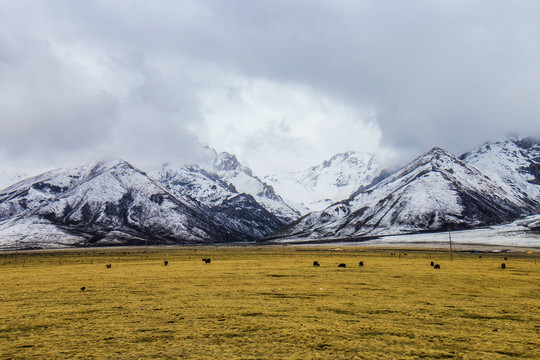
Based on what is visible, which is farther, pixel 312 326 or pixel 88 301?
pixel 88 301

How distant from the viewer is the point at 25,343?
17.6 meters

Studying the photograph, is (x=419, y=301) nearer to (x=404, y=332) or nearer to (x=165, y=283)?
(x=404, y=332)

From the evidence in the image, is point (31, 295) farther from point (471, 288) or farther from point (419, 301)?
point (471, 288)

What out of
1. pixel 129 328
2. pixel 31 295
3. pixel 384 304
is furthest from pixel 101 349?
pixel 31 295

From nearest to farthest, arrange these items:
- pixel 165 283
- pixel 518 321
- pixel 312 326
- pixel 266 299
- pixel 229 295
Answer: pixel 312 326
pixel 518 321
pixel 266 299
pixel 229 295
pixel 165 283

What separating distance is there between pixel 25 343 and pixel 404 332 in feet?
57.1

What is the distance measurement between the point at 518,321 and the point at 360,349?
38.3 ft

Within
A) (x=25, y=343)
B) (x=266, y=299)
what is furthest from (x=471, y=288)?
(x=25, y=343)

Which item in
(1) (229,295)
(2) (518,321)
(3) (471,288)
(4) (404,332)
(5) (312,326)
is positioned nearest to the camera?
(4) (404,332)

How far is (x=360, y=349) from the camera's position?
16.0 meters

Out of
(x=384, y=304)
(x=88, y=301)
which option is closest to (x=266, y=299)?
(x=384, y=304)

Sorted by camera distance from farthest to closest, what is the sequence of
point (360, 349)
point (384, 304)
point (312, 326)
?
point (384, 304) < point (312, 326) < point (360, 349)

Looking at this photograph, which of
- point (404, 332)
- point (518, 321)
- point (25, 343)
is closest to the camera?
point (25, 343)

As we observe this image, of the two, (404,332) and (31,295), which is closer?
(404,332)
